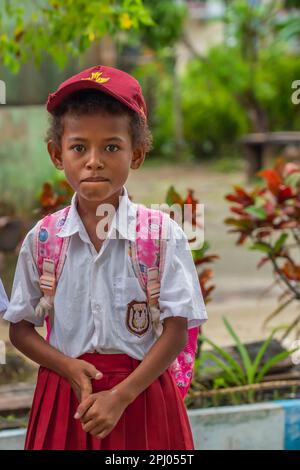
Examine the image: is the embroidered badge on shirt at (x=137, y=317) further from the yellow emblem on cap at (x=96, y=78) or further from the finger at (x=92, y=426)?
the yellow emblem on cap at (x=96, y=78)

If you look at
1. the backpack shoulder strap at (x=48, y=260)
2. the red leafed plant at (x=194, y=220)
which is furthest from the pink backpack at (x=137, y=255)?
the red leafed plant at (x=194, y=220)

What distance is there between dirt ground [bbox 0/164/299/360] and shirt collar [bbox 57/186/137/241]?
246 cm

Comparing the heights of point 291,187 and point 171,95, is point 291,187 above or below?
below

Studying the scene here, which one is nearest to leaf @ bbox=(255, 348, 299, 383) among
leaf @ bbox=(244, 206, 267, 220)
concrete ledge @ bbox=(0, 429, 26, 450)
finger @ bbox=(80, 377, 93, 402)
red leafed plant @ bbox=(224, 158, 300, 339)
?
red leafed plant @ bbox=(224, 158, 300, 339)

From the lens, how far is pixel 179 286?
2105mm

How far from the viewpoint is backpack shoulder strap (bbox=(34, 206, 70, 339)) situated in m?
2.15

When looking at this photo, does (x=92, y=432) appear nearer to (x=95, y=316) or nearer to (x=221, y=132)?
(x=95, y=316)

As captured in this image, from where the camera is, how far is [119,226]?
7.04 feet

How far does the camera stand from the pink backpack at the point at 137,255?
7.00ft

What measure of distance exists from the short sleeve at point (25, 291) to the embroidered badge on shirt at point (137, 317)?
0.75 feet

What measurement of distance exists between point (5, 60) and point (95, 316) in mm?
1902

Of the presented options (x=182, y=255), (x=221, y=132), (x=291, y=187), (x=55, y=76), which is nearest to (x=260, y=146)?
(x=221, y=132)

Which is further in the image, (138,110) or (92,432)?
(138,110)

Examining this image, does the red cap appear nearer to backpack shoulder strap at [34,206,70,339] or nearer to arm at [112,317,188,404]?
backpack shoulder strap at [34,206,70,339]
